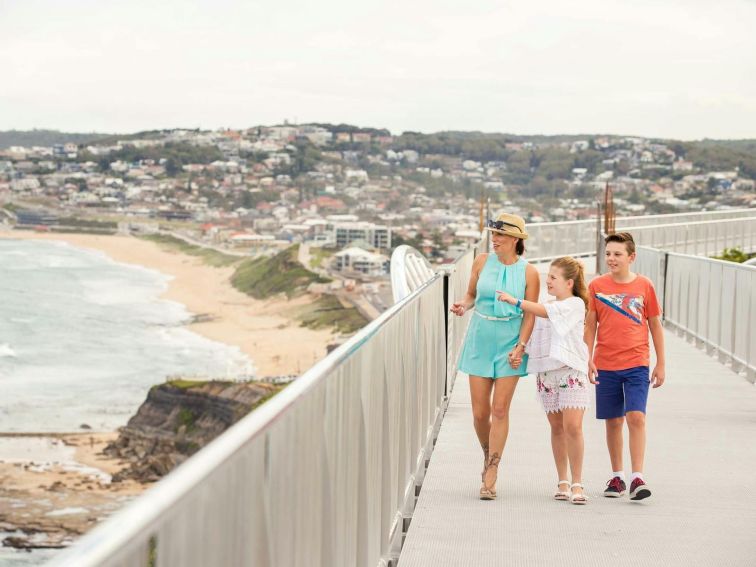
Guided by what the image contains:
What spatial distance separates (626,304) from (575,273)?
15.6 inches

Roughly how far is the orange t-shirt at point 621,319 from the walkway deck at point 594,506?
860mm

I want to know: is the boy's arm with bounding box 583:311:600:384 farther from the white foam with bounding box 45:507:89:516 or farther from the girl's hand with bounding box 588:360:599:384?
the white foam with bounding box 45:507:89:516

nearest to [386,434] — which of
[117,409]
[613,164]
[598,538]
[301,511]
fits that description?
[598,538]

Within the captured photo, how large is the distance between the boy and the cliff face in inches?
5170

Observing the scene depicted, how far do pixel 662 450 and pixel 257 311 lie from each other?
184 m

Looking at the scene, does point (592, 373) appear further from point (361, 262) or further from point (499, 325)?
point (361, 262)

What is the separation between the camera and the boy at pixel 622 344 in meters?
7.29

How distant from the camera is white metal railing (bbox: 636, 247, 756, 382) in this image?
43.8 feet

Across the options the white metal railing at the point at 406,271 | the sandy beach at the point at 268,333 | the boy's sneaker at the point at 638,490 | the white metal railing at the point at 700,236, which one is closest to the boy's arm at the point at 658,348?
the boy's sneaker at the point at 638,490

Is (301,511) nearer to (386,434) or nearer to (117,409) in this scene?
(386,434)

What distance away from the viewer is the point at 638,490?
7.53 metres

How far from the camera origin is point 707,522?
Answer: 23.7 feet

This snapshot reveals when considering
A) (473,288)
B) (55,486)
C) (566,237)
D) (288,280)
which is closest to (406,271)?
(473,288)

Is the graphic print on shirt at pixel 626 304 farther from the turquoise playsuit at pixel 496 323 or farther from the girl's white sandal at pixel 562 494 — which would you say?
the girl's white sandal at pixel 562 494
